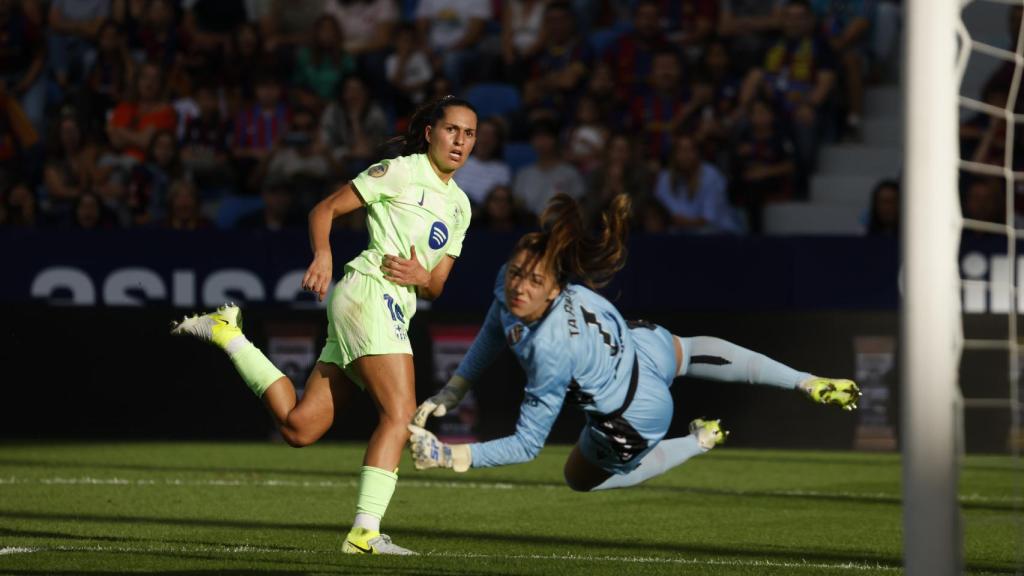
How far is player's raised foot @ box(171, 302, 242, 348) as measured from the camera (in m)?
7.46

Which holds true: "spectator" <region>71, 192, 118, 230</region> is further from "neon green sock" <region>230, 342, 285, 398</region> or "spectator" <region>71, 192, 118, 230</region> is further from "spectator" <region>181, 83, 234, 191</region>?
"neon green sock" <region>230, 342, 285, 398</region>

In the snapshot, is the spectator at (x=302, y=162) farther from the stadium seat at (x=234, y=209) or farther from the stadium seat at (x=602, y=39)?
the stadium seat at (x=602, y=39)

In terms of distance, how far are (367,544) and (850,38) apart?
10490 millimetres

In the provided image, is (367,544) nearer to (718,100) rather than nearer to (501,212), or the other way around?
(501,212)

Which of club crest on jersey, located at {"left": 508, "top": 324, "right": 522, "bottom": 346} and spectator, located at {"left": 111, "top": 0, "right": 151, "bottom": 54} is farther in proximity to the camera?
spectator, located at {"left": 111, "top": 0, "right": 151, "bottom": 54}

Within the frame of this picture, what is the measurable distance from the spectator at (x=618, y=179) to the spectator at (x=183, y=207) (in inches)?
138

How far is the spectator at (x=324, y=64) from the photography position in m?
16.1

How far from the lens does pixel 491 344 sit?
22.1 ft

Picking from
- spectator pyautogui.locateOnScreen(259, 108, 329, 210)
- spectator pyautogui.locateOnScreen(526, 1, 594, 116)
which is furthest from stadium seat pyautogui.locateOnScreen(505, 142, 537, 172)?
spectator pyautogui.locateOnScreen(259, 108, 329, 210)

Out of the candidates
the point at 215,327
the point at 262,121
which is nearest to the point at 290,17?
the point at 262,121

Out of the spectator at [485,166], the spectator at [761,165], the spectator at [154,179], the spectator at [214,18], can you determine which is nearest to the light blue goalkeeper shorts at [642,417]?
the spectator at [485,166]

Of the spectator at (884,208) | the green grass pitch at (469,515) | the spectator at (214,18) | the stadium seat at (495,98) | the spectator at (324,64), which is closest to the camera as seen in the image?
the green grass pitch at (469,515)

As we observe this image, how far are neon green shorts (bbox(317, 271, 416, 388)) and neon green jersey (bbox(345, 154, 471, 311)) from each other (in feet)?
0.19

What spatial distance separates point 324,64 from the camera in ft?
53.3
